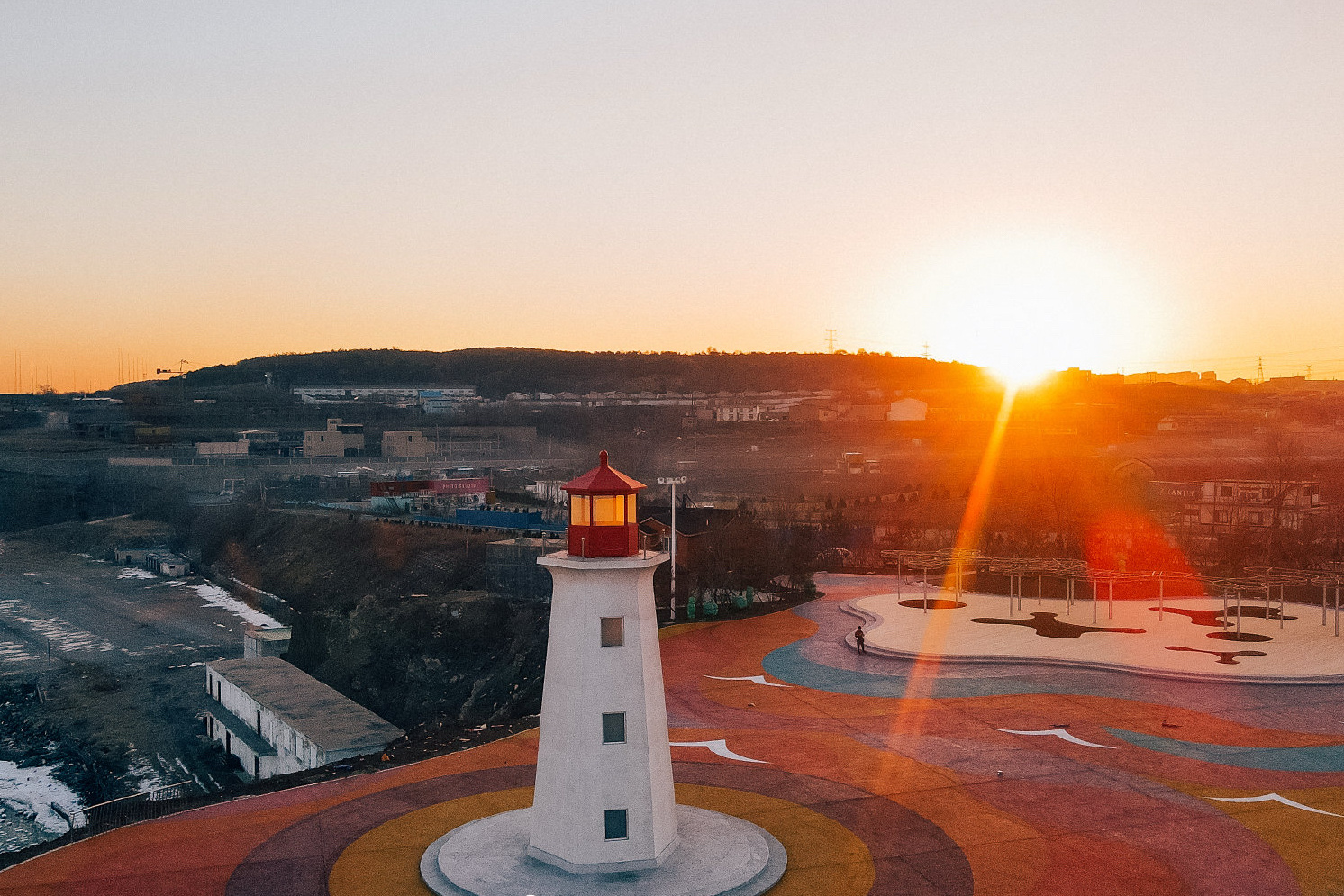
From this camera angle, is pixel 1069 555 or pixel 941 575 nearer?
pixel 941 575

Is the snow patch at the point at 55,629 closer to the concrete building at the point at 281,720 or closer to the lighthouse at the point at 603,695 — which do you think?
the concrete building at the point at 281,720

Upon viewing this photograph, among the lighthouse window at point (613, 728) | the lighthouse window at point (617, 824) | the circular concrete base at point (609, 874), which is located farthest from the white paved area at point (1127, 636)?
the lighthouse window at point (613, 728)

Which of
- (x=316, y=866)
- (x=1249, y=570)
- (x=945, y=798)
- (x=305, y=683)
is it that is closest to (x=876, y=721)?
(x=945, y=798)

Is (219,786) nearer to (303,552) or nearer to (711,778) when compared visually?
(711,778)

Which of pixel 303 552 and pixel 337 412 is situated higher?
pixel 337 412

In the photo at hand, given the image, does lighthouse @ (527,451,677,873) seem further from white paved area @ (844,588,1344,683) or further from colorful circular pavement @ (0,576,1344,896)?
white paved area @ (844,588,1344,683)

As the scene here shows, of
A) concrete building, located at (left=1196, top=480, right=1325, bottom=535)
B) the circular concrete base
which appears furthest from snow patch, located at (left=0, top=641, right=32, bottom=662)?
concrete building, located at (left=1196, top=480, right=1325, bottom=535)
